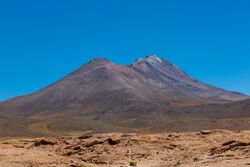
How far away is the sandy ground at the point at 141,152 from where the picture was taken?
25142 millimetres

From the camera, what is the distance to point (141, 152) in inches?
1233

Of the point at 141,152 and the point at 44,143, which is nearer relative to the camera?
the point at 141,152

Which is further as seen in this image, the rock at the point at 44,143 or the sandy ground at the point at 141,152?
the rock at the point at 44,143

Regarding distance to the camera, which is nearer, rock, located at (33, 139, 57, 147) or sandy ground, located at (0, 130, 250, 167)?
sandy ground, located at (0, 130, 250, 167)

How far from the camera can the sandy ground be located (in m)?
25.1

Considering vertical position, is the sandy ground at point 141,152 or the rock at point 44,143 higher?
the rock at point 44,143

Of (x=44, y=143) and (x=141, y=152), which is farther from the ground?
(x=44, y=143)

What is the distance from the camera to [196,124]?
13900 cm

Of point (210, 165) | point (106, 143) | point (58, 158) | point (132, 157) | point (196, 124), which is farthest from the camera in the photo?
point (196, 124)

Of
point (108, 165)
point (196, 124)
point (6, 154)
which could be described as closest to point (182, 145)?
point (108, 165)

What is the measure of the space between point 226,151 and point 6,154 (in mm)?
13806

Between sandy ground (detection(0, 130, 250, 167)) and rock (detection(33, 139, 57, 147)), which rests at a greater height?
rock (detection(33, 139, 57, 147))

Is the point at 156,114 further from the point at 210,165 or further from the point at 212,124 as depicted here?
the point at 210,165

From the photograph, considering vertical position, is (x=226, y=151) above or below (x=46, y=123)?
below
